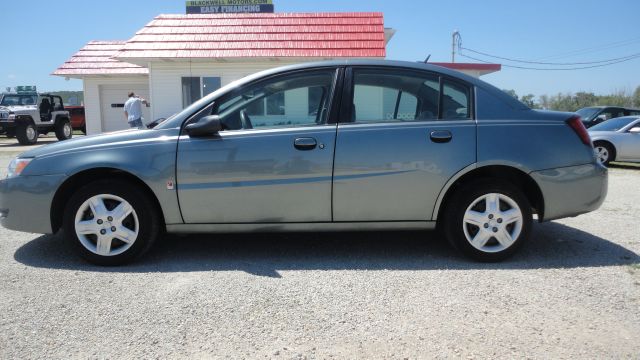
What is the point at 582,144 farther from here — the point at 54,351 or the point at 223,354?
the point at 54,351

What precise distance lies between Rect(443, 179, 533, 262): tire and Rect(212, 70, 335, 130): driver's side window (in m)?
1.32

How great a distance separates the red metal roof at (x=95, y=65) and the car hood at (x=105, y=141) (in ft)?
50.0

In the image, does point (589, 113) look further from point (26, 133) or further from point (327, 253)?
point (26, 133)

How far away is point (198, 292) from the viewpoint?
329cm

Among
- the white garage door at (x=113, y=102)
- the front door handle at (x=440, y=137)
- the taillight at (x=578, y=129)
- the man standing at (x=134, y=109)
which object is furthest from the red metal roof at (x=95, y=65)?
the taillight at (x=578, y=129)

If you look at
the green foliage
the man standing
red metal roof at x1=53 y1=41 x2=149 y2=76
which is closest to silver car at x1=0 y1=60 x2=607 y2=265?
the man standing

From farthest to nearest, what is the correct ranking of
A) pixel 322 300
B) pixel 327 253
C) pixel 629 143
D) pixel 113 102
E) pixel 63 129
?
pixel 63 129 → pixel 113 102 → pixel 629 143 → pixel 327 253 → pixel 322 300

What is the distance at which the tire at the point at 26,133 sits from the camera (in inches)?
736

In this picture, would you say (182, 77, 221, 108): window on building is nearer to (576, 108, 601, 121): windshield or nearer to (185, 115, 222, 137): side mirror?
(185, 115, 222, 137): side mirror

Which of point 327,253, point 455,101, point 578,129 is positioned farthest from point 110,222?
point 578,129

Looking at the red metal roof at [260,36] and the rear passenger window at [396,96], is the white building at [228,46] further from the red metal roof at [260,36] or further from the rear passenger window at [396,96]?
the rear passenger window at [396,96]

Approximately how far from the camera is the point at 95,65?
18859 mm

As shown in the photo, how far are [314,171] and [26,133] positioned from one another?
19136mm

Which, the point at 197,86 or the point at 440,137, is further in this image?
the point at 197,86
